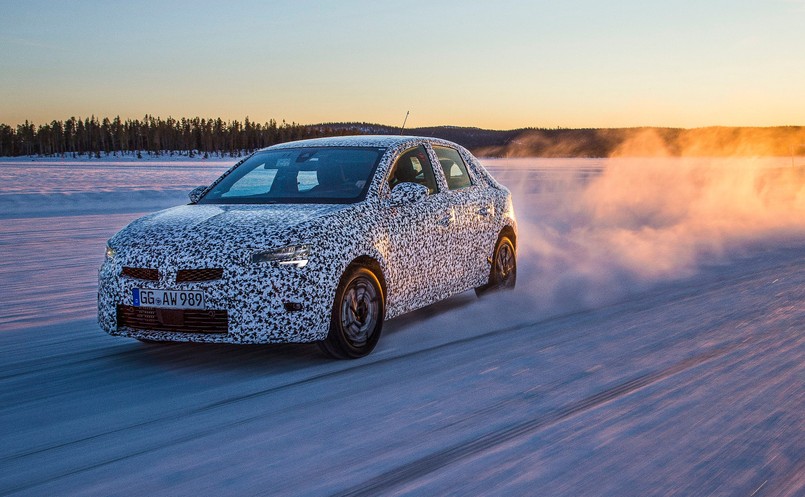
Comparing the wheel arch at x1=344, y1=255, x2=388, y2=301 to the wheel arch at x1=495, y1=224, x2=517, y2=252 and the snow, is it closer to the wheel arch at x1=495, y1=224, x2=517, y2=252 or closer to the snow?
the snow

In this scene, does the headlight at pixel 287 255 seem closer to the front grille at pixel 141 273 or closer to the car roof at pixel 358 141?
the front grille at pixel 141 273

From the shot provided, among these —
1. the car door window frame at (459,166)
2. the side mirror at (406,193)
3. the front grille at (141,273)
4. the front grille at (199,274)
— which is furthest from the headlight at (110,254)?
the car door window frame at (459,166)

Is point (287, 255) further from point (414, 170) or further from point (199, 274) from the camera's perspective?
point (414, 170)

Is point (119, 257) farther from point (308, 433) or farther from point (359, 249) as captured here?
point (308, 433)

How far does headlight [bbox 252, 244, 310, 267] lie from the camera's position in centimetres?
599

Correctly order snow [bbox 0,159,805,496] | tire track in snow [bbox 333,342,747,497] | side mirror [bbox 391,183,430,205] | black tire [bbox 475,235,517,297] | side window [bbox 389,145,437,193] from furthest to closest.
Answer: black tire [bbox 475,235,517,297]
side window [bbox 389,145,437,193]
side mirror [bbox 391,183,430,205]
snow [bbox 0,159,805,496]
tire track in snow [bbox 333,342,747,497]

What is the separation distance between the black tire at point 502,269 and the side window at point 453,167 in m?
0.81

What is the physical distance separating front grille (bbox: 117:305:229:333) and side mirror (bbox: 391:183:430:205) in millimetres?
1735

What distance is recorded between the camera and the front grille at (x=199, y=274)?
596 cm

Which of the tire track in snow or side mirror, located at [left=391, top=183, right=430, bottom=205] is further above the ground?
side mirror, located at [left=391, top=183, right=430, bottom=205]

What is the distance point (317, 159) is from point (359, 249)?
53.0 inches

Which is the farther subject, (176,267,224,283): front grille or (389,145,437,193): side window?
(389,145,437,193): side window

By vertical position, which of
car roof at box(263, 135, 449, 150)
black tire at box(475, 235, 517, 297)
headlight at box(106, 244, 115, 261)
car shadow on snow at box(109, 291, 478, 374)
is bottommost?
car shadow on snow at box(109, 291, 478, 374)

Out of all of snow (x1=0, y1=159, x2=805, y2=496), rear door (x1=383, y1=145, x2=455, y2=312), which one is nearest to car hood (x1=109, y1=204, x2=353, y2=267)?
rear door (x1=383, y1=145, x2=455, y2=312)
